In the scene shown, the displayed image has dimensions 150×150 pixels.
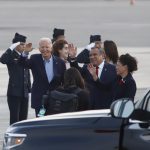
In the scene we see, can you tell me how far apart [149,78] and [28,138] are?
541 inches

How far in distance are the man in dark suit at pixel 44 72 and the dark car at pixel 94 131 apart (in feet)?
14.3

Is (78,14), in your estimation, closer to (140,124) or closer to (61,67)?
(61,67)

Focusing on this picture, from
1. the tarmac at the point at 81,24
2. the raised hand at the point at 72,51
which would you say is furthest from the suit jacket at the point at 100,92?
the tarmac at the point at 81,24

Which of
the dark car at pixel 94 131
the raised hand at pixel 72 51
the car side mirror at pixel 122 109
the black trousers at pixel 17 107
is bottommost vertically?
the black trousers at pixel 17 107

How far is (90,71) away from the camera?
38.4 feet

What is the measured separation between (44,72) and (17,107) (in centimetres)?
125

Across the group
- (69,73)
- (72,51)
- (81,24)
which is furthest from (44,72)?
(81,24)

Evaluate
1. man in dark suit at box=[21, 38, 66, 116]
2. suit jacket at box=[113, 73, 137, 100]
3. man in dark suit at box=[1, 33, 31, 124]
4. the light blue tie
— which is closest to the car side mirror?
suit jacket at box=[113, 73, 137, 100]

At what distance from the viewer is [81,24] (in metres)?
39.1

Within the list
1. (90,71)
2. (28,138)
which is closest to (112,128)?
(28,138)

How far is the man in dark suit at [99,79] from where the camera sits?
38.2 ft

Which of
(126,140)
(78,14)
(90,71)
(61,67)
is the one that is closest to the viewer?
(126,140)

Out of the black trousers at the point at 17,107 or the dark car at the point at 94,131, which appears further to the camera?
the black trousers at the point at 17,107

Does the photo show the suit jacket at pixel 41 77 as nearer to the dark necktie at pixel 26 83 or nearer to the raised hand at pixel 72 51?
the raised hand at pixel 72 51
